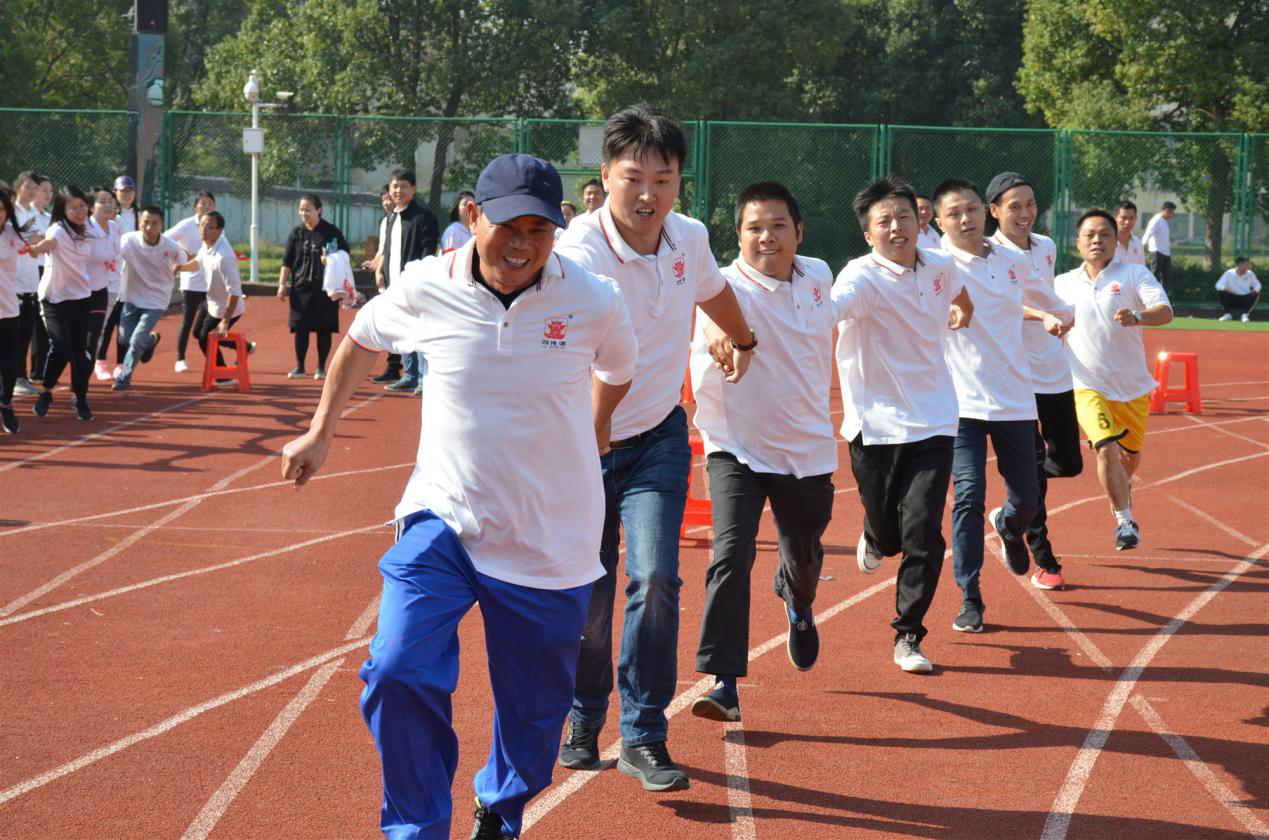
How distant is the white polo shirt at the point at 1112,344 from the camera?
9.73 m

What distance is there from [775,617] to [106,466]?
630cm

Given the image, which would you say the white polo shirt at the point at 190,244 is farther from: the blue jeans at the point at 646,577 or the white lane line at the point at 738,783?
the blue jeans at the point at 646,577

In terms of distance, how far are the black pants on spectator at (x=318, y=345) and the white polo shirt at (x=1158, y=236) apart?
16669 millimetres

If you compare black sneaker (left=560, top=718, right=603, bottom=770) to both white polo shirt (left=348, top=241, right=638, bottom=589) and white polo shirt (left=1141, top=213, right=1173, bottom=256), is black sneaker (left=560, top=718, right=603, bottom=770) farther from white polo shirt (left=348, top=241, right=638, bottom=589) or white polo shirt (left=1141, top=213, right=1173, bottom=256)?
white polo shirt (left=1141, top=213, right=1173, bottom=256)

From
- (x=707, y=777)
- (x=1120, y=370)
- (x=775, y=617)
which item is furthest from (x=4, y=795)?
(x=1120, y=370)

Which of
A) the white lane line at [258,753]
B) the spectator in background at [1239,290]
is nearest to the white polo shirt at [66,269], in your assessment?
the white lane line at [258,753]

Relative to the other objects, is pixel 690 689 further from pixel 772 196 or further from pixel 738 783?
pixel 772 196

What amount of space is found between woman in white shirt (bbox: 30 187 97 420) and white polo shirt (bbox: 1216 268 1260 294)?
21.9 meters

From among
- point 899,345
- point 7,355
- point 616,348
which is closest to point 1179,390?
point 899,345

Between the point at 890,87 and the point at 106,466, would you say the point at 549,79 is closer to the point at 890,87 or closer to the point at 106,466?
the point at 890,87

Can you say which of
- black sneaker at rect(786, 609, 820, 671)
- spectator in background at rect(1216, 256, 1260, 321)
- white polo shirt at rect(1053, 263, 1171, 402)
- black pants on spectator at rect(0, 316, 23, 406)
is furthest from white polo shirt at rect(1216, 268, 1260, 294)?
black sneaker at rect(786, 609, 820, 671)

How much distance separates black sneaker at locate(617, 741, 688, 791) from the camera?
17.4 ft

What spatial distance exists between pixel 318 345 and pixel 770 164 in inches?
565

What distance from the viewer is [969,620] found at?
7.72 m
